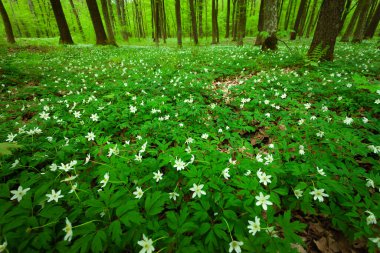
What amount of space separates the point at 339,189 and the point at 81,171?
3335 mm

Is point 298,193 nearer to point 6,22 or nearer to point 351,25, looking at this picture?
point 351,25

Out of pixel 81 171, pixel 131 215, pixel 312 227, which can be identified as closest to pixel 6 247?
pixel 131 215

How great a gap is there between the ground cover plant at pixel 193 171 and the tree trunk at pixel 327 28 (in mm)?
1568

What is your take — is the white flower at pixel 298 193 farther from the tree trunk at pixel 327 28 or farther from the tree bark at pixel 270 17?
the tree bark at pixel 270 17

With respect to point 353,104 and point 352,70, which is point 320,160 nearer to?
point 353,104

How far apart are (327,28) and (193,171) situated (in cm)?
741

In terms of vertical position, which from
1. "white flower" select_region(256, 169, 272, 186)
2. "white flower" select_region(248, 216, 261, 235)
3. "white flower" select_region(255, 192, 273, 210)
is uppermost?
"white flower" select_region(256, 169, 272, 186)

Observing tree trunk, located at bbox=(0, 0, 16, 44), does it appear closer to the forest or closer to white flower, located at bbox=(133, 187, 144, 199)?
the forest

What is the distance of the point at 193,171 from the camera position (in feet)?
6.98

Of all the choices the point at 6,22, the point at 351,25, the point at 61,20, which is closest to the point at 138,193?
the point at 61,20

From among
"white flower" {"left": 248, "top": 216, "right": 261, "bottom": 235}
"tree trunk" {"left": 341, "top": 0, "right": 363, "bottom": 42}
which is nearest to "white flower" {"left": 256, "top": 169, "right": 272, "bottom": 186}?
"white flower" {"left": 248, "top": 216, "right": 261, "bottom": 235}

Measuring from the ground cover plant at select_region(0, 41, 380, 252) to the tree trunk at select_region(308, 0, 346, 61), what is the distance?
157cm

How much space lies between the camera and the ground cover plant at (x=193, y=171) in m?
1.61

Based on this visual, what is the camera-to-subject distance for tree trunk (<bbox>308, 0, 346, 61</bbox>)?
572cm
